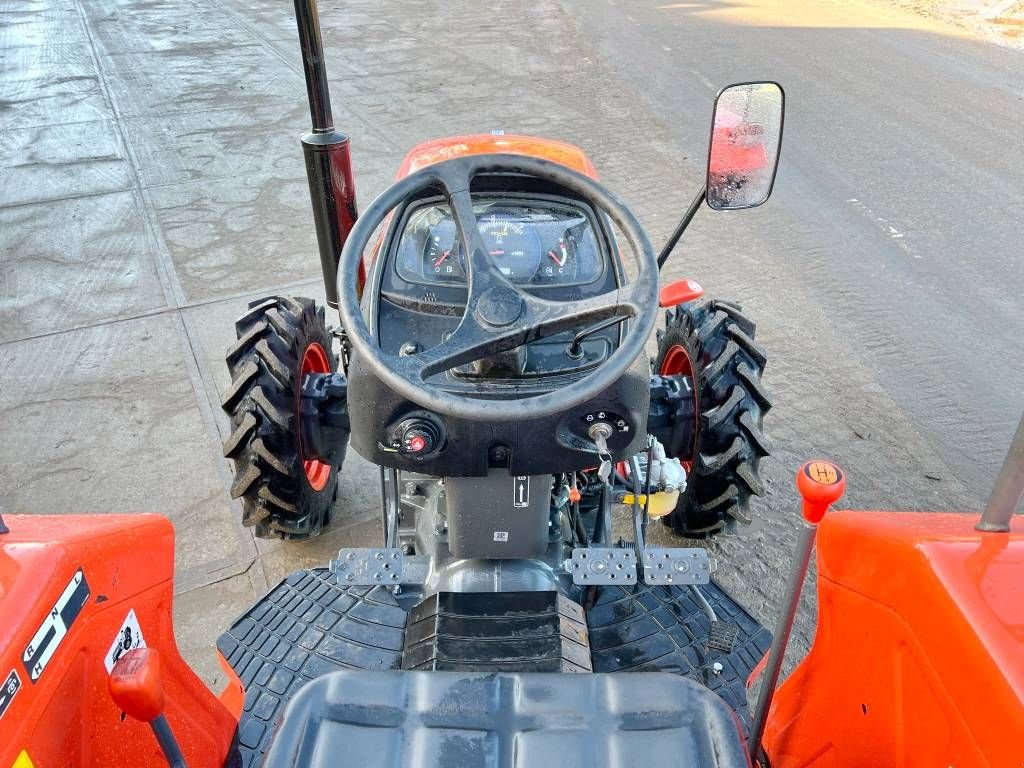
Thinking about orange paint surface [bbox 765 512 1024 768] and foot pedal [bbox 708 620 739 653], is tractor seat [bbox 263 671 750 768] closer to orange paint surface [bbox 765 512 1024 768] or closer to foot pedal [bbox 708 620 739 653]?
orange paint surface [bbox 765 512 1024 768]

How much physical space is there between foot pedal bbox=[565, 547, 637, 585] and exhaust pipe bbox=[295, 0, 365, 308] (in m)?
1.48

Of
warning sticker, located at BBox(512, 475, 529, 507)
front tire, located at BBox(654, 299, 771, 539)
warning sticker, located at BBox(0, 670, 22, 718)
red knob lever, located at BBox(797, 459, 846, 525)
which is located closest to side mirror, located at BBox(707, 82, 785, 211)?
front tire, located at BBox(654, 299, 771, 539)

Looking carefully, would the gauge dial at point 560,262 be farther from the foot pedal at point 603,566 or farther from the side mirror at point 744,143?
the foot pedal at point 603,566

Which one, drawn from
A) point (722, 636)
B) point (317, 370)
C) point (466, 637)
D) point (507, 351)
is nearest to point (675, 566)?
point (722, 636)

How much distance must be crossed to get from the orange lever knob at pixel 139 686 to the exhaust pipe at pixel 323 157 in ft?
6.45

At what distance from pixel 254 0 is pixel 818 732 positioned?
557 inches

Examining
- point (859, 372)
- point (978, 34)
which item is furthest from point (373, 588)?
point (978, 34)

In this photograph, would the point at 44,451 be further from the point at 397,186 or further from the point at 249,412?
the point at 397,186

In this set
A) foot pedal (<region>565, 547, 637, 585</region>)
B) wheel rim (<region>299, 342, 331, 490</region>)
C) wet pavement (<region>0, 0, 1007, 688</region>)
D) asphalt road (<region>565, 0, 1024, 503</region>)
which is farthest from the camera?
asphalt road (<region>565, 0, 1024, 503</region>)

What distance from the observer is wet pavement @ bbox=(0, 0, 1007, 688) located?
123 inches

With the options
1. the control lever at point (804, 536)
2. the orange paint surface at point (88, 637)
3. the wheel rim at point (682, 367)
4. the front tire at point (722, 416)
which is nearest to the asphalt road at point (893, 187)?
the front tire at point (722, 416)

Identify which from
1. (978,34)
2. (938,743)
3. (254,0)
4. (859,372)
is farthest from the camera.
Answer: (254,0)

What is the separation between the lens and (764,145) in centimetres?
208

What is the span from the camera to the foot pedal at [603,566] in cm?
185
